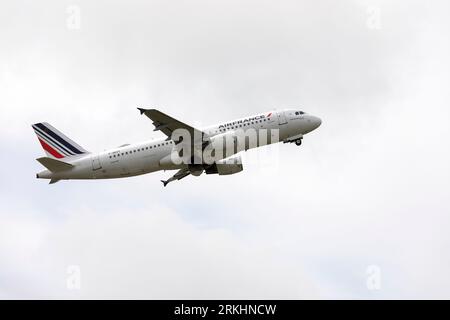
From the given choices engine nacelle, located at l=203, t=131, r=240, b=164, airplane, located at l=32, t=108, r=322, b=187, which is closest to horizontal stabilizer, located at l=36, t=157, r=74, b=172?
airplane, located at l=32, t=108, r=322, b=187

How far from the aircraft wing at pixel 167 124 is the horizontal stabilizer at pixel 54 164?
10.3 m

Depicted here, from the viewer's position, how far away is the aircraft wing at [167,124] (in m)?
80.7

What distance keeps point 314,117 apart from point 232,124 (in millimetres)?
9062

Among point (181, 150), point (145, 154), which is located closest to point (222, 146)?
point (181, 150)

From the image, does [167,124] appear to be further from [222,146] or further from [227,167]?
[227,167]

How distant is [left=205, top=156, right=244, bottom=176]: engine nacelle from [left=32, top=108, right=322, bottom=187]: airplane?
592mm

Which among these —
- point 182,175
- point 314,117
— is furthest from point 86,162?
point 314,117

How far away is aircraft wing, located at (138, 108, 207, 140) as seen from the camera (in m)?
80.7

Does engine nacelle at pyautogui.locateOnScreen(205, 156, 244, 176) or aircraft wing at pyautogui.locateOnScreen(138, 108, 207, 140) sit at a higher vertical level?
aircraft wing at pyautogui.locateOnScreen(138, 108, 207, 140)

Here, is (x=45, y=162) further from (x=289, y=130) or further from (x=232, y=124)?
(x=289, y=130)

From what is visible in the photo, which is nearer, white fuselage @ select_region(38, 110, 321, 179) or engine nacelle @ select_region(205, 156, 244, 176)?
white fuselage @ select_region(38, 110, 321, 179)

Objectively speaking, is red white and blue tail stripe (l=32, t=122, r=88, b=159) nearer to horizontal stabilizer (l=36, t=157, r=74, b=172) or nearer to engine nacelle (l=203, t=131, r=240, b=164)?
horizontal stabilizer (l=36, t=157, r=74, b=172)

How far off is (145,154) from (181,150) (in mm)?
3504

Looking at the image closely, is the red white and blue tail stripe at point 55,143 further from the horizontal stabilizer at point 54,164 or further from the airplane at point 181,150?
the horizontal stabilizer at point 54,164
